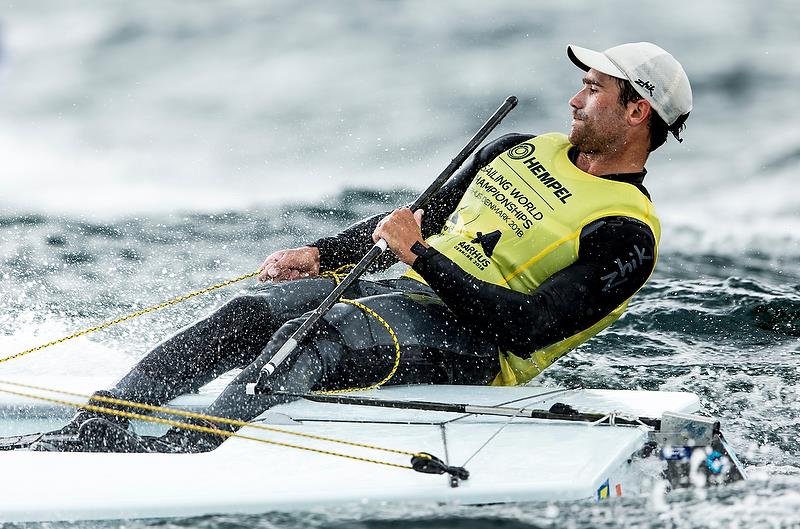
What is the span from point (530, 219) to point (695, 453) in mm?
757

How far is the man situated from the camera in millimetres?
2795

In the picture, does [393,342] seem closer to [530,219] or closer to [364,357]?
[364,357]

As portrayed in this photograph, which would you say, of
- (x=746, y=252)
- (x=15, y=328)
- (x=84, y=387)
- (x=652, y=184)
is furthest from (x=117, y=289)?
(x=652, y=184)

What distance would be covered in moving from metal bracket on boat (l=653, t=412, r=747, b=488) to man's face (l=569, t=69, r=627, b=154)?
792 mm

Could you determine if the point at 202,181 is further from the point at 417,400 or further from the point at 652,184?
the point at 417,400

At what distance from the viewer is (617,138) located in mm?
3029

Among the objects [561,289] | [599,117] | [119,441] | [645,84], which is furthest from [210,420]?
[645,84]

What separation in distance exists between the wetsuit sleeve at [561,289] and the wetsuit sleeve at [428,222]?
18.0 inches

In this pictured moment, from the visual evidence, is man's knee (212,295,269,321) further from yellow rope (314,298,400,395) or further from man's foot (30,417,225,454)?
man's foot (30,417,225,454)

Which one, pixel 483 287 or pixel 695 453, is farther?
pixel 483 287

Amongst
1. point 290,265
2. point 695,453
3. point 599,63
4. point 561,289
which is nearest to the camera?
point 695,453

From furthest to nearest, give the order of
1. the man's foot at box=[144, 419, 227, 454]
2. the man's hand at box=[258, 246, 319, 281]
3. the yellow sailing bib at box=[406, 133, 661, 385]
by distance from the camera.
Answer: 1. the man's hand at box=[258, 246, 319, 281]
2. the yellow sailing bib at box=[406, 133, 661, 385]
3. the man's foot at box=[144, 419, 227, 454]

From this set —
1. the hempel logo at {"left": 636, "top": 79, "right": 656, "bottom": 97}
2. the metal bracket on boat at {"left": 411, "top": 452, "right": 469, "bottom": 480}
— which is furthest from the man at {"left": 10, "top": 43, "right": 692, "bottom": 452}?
the metal bracket on boat at {"left": 411, "top": 452, "right": 469, "bottom": 480}

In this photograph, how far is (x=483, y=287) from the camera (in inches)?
111
